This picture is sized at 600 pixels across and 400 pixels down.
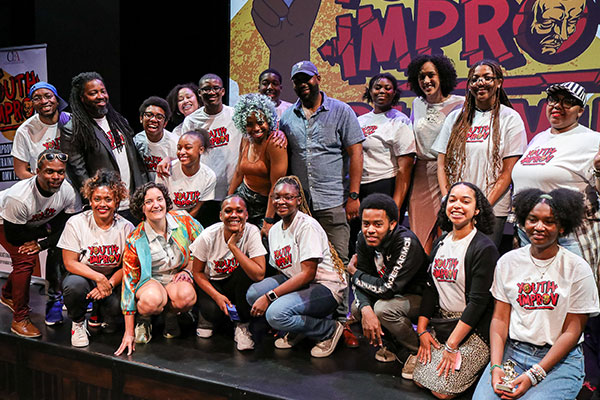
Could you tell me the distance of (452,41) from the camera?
4.63m

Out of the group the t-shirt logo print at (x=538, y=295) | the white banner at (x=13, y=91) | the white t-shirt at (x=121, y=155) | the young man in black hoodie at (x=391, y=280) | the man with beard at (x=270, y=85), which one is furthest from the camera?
the white banner at (x=13, y=91)

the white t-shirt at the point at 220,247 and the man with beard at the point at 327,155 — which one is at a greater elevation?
the man with beard at the point at 327,155

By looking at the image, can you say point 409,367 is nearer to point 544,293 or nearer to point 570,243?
point 544,293

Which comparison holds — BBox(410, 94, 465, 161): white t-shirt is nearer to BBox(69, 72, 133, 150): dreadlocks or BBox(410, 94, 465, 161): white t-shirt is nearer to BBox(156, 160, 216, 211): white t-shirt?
BBox(156, 160, 216, 211): white t-shirt

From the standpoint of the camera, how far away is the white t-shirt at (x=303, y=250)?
3.22 m

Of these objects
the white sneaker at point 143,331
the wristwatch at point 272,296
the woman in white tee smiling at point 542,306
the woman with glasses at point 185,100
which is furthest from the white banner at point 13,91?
the woman in white tee smiling at point 542,306

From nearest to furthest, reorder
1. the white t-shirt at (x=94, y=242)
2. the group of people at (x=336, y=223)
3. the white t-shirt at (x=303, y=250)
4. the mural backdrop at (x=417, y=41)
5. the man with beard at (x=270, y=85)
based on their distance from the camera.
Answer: the group of people at (x=336, y=223) → the white t-shirt at (x=303, y=250) → the white t-shirt at (x=94, y=242) → the mural backdrop at (x=417, y=41) → the man with beard at (x=270, y=85)

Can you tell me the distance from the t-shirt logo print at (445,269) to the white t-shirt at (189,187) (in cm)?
183

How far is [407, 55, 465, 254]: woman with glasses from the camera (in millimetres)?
3635

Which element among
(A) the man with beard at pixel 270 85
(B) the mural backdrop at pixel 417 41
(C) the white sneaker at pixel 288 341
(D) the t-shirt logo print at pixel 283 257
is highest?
(B) the mural backdrop at pixel 417 41

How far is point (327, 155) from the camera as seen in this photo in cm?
362

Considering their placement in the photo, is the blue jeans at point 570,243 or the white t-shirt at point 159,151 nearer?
the blue jeans at point 570,243

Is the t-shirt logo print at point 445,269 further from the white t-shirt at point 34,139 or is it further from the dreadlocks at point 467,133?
the white t-shirt at point 34,139

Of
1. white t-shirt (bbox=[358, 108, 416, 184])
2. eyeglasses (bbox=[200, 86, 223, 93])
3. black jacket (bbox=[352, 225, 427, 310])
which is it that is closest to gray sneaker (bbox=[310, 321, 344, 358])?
black jacket (bbox=[352, 225, 427, 310])
